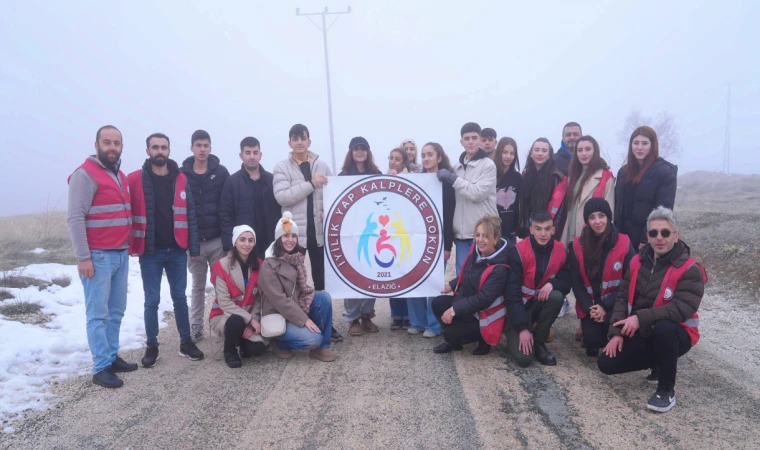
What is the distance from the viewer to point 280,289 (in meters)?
5.02

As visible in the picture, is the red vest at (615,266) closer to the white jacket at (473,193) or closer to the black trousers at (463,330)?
the black trousers at (463,330)

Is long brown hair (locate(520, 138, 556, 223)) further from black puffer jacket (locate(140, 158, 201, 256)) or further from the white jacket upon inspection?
black puffer jacket (locate(140, 158, 201, 256))

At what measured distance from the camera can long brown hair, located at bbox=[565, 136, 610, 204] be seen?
5312 mm

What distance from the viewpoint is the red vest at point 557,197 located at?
5.55 meters

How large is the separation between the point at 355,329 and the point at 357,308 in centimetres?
24

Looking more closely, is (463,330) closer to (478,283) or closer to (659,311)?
(478,283)

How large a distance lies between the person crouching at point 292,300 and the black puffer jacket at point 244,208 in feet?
1.76

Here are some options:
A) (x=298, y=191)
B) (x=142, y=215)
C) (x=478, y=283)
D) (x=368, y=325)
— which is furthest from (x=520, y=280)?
(x=142, y=215)

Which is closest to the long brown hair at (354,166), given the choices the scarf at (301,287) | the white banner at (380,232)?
the white banner at (380,232)

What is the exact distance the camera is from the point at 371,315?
238 inches

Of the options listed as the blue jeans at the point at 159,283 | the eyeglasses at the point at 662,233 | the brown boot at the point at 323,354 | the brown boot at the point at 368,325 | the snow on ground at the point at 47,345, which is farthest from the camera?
the brown boot at the point at 368,325

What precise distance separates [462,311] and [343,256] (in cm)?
155

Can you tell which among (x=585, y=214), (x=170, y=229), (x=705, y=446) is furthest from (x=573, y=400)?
(x=170, y=229)

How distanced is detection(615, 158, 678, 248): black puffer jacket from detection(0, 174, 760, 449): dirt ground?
130cm
